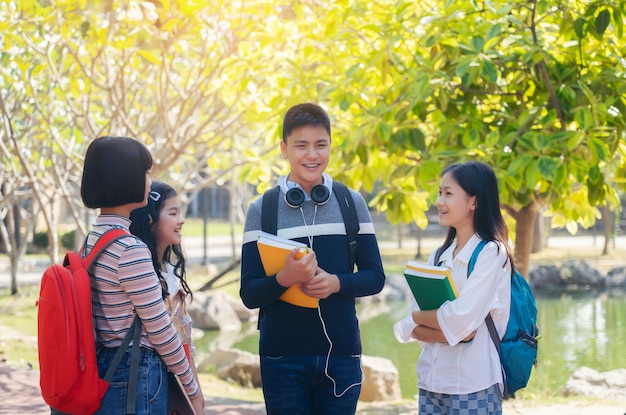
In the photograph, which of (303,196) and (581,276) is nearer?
(303,196)

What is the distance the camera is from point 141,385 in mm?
2641

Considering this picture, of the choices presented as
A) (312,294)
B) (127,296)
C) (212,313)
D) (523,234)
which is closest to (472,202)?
(312,294)

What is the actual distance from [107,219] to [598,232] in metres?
34.4

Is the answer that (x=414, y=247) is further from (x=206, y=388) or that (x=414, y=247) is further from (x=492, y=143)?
(x=492, y=143)

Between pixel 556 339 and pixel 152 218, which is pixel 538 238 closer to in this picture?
pixel 556 339

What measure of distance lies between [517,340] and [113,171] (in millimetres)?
1597

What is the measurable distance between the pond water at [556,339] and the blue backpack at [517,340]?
15.2ft

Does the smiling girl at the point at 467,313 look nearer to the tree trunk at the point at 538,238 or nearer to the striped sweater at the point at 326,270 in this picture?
the striped sweater at the point at 326,270

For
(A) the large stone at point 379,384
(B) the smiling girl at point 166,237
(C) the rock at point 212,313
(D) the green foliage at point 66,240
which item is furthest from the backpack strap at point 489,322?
(D) the green foliage at point 66,240

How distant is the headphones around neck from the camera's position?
314 centimetres

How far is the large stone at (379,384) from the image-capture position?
8.21m

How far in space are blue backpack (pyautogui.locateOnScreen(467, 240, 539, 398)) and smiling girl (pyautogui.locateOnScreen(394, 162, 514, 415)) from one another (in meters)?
0.03

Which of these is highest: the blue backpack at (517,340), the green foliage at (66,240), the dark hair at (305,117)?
the dark hair at (305,117)

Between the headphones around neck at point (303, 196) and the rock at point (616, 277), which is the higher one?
the headphones around neck at point (303, 196)
